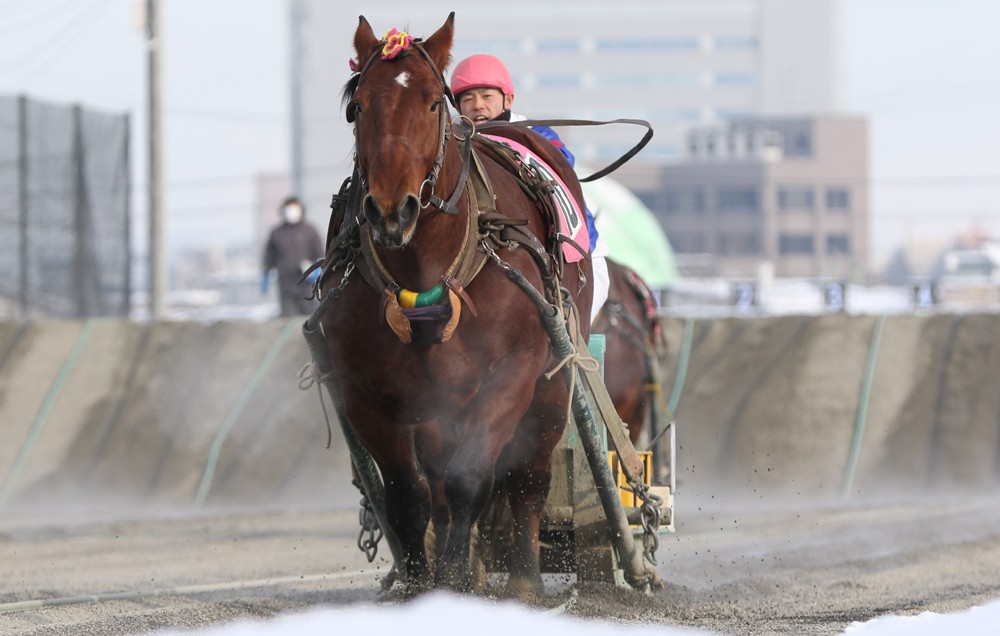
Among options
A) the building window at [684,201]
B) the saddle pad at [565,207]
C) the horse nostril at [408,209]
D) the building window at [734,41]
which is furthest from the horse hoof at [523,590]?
the building window at [734,41]

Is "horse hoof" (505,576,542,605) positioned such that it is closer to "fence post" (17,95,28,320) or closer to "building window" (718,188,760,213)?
"fence post" (17,95,28,320)

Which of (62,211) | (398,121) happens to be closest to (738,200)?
(62,211)

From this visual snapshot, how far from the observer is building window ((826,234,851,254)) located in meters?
115

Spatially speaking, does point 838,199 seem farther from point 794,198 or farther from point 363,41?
point 363,41

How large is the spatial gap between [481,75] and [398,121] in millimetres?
2493

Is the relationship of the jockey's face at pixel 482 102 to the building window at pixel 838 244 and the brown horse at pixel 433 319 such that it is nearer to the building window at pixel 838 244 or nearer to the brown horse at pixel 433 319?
the brown horse at pixel 433 319

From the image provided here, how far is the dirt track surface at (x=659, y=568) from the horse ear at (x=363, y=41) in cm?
237

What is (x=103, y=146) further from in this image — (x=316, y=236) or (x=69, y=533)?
(x=69, y=533)

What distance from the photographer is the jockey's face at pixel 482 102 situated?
25.3 ft

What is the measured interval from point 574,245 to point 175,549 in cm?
519

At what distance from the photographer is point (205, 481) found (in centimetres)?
1414

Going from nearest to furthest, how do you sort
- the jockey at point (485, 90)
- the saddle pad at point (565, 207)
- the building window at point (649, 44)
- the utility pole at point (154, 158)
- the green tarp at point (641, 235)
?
the saddle pad at point (565, 207), the jockey at point (485, 90), the utility pole at point (154, 158), the green tarp at point (641, 235), the building window at point (649, 44)

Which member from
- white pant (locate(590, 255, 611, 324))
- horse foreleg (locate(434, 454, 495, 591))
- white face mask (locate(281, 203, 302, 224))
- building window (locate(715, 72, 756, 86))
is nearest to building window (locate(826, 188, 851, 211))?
building window (locate(715, 72, 756, 86))

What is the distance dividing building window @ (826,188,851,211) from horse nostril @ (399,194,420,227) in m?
113
